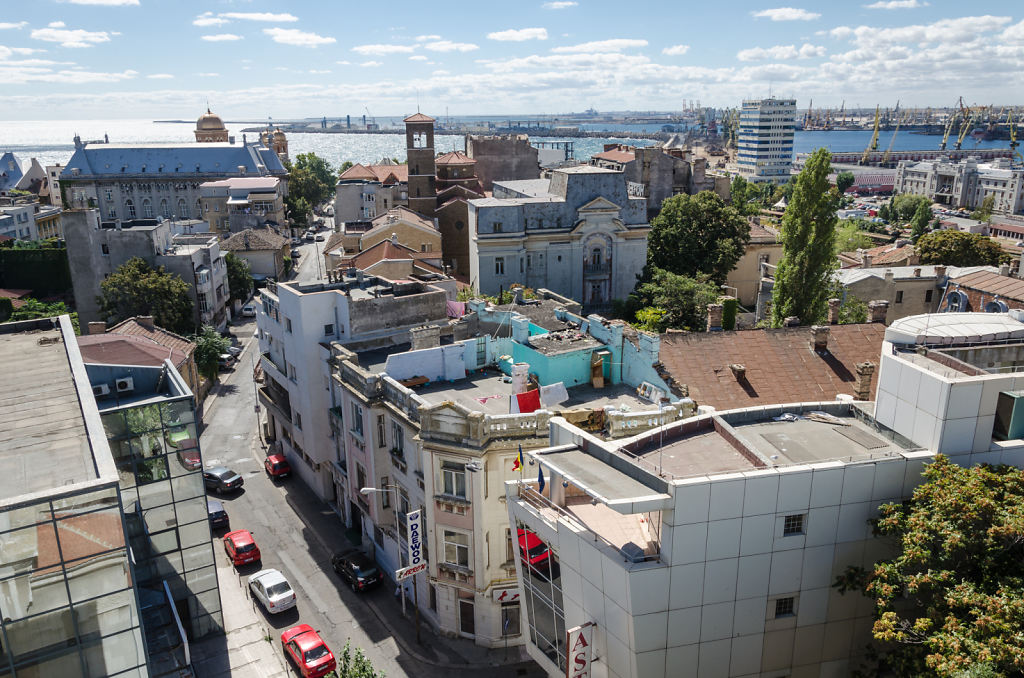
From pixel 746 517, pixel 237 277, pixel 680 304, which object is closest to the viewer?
pixel 746 517

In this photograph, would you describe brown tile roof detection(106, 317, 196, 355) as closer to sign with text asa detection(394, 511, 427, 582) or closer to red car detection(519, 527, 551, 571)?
sign with text asa detection(394, 511, 427, 582)

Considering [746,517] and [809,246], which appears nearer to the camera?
[746,517]

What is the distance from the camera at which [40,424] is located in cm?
2253

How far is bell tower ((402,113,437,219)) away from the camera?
3602 inches

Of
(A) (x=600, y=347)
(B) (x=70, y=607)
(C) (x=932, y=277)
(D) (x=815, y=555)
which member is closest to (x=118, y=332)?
(A) (x=600, y=347)

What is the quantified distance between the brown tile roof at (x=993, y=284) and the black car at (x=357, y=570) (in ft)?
151

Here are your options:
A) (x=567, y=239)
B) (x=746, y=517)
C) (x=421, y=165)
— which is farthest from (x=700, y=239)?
(x=746, y=517)

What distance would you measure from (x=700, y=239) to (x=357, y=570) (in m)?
53.0

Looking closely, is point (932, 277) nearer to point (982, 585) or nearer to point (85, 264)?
point (982, 585)

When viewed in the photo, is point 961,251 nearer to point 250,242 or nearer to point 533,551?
point 533,551

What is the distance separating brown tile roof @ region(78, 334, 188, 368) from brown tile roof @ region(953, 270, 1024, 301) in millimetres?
56837

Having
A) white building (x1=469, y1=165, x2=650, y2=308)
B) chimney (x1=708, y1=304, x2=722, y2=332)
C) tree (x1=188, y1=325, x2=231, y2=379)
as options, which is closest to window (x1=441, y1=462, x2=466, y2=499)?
chimney (x1=708, y1=304, x2=722, y2=332)

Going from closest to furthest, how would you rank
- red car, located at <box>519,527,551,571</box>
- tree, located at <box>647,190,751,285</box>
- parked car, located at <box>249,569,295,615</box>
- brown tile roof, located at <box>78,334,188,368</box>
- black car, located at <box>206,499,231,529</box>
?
red car, located at <box>519,527,551,571</box>
parked car, located at <box>249,569,295,615</box>
black car, located at <box>206,499,231,529</box>
brown tile roof, located at <box>78,334,188,368</box>
tree, located at <box>647,190,751,285</box>

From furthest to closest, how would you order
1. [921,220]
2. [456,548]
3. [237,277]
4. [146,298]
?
[921,220] → [237,277] → [146,298] → [456,548]
